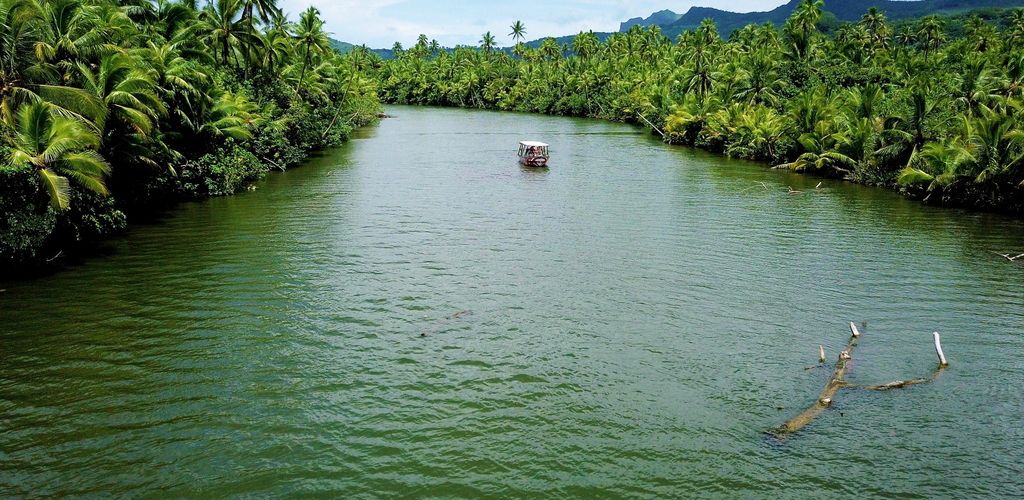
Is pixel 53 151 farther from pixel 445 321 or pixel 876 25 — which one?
pixel 876 25

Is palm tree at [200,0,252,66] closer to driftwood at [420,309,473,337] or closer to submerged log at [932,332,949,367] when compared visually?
driftwood at [420,309,473,337]

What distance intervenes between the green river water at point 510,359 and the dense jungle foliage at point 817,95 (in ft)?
15.8

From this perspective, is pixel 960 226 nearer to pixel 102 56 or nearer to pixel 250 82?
pixel 102 56

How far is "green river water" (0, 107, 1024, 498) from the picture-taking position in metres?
11.5

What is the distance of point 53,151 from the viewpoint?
1978 centimetres

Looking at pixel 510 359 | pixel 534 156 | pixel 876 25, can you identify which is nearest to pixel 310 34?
pixel 534 156

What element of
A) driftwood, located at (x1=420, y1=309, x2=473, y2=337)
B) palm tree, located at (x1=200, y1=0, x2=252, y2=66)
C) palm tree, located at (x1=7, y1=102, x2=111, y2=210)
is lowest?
driftwood, located at (x1=420, y1=309, x2=473, y2=337)

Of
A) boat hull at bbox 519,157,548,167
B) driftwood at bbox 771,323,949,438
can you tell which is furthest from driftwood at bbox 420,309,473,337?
boat hull at bbox 519,157,548,167

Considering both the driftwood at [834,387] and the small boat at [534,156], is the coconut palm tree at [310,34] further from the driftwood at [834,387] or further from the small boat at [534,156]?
the driftwood at [834,387]

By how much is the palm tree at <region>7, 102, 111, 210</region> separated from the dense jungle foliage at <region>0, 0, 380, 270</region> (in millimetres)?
33

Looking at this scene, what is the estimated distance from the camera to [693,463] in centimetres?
1186

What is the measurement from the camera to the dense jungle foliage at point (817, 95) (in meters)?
34.4

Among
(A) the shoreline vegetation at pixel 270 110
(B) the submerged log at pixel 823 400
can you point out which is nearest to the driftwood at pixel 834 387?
(B) the submerged log at pixel 823 400

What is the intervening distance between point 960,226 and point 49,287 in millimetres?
35644
